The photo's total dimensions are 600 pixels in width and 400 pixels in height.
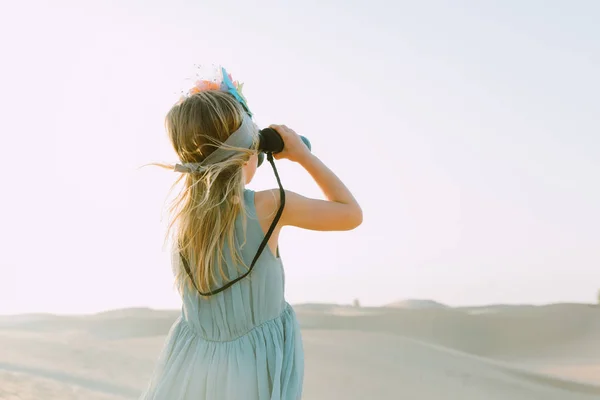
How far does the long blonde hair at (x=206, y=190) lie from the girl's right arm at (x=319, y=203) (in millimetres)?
172

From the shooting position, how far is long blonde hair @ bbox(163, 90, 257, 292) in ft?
10.9

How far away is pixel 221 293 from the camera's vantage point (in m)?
3.35

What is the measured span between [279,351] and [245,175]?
693 mm

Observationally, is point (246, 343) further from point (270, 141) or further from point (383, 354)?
point (383, 354)

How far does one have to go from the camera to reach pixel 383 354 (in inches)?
449

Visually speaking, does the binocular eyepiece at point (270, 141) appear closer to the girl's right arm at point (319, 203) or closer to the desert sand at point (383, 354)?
the girl's right arm at point (319, 203)

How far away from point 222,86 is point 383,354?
8.27m

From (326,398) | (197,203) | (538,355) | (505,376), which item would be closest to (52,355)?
(326,398)

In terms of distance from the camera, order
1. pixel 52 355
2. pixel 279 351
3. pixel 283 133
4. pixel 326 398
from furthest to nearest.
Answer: pixel 52 355
pixel 326 398
pixel 283 133
pixel 279 351

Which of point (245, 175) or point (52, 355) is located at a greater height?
point (245, 175)

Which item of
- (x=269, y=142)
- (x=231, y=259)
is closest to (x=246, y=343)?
(x=231, y=259)

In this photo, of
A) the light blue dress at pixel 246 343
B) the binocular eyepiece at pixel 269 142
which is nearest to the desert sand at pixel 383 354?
the light blue dress at pixel 246 343

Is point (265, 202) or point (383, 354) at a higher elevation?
point (265, 202)

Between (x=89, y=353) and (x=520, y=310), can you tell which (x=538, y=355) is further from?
(x=89, y=353)
